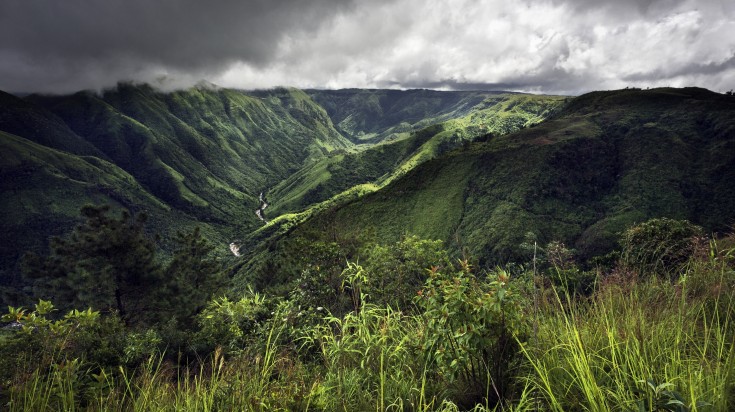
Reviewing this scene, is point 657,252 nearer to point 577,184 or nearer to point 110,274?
point 110,274

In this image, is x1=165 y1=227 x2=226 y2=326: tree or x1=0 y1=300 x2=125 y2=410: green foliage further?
x1=165 y1=227 x2=226 y2=326: tree

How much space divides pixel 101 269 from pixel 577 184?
114m

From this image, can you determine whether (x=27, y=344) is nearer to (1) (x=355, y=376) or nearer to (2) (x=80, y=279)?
(1) (x=355, y=376)

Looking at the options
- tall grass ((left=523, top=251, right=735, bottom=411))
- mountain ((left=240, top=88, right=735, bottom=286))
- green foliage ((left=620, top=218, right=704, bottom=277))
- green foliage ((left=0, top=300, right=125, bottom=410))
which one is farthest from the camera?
mountain ((left=240, top=88, right=735, bottom=286))

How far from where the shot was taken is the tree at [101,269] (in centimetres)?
2983

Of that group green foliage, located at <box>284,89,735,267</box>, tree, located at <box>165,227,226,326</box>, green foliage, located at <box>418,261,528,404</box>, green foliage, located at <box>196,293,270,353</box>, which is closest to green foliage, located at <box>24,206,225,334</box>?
tree, located at <box>165,227,226,326</box>

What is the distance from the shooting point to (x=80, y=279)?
102 feet

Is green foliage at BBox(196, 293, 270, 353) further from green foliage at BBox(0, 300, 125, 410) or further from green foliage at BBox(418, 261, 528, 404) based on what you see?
green foliage at BBox(418, 261, 528, 404)

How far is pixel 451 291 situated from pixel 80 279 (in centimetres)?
3927

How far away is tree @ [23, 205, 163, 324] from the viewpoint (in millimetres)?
29828

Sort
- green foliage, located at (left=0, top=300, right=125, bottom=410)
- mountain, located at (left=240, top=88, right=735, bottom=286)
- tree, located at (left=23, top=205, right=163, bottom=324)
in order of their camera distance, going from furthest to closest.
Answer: mountain, located at (left=240, top=88, right=735, bottom=286), tree, located at (left=23, top=205, right=163, bottom=324), green foliage, located at (left=0, top=300, right=125, bottom=410)

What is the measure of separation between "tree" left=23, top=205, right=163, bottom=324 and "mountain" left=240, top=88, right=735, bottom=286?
53342 mm

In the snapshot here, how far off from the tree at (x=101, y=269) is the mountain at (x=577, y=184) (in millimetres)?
53342

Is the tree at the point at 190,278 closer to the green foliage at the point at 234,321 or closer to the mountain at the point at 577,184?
the green foliage at the point at 234,321
